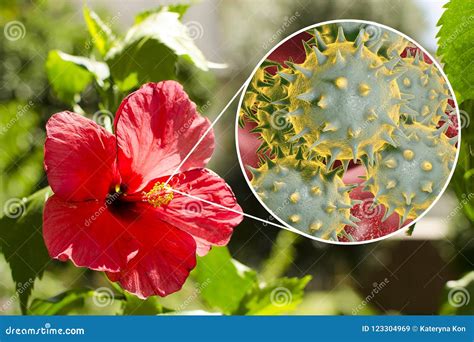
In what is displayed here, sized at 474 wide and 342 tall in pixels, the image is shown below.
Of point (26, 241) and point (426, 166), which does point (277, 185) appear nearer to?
point (426, 166)

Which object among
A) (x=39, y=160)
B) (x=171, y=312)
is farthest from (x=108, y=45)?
(x=171, y=312)

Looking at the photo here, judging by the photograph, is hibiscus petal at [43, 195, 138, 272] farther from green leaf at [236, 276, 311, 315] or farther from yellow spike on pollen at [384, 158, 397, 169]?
yellow spike on pollen at [384, 158, 397, 169]

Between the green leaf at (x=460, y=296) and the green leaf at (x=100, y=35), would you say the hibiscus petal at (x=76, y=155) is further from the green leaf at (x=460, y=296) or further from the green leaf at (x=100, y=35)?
the green leaf at (x=460, y=296)

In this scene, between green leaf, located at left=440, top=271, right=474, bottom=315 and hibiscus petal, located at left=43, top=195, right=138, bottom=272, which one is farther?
green leaf, located at left=440, top=271, right=474, bottom=315

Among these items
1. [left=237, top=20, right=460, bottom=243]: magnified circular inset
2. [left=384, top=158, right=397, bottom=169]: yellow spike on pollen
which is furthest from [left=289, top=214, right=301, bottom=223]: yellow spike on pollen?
[left=384, top=158, right=397, bottom=169]: yellow spike on pollen

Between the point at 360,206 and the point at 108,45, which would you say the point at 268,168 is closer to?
the point at 360,206

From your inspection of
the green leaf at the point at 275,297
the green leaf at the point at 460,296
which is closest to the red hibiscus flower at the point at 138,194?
the green leaf at the point at 275,297
